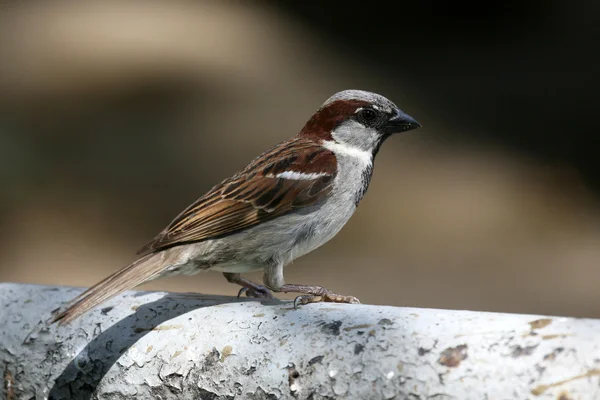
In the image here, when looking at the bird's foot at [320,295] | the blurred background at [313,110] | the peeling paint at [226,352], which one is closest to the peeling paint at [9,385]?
the peeling paint at [226,352]

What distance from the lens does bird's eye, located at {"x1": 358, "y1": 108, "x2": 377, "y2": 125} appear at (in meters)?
2.77

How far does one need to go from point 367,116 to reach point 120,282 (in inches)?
40.2

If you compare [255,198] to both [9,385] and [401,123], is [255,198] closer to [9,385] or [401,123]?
[401,123]

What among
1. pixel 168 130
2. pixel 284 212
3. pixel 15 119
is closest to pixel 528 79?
pixel 168 130

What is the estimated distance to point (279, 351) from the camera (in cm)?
184

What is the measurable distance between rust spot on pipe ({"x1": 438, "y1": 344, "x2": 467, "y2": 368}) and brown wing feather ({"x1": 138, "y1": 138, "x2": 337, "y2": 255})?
1064 millimetres

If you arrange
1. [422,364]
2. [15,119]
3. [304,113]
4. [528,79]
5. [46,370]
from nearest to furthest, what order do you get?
[422,364]
[46,370]
[15,119]
[304,113]
[528,79]

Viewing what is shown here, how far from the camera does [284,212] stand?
2.61 meters

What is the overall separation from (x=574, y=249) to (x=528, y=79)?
291 cm

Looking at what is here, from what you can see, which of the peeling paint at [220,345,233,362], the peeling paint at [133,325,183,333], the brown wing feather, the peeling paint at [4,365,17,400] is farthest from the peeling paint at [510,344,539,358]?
the peeling paint at [4,365,17,400]

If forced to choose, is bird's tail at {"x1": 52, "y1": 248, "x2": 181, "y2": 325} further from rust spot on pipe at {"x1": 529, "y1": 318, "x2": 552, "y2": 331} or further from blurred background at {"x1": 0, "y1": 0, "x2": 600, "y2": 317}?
blurred background at {"x1": 0, "y1": 0, "x2": 600, "y2": 317}

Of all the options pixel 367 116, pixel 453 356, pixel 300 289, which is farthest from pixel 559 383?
pixel 367 116

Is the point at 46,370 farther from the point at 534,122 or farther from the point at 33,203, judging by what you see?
the point at 534,122

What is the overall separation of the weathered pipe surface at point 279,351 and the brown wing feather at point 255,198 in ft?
1.00
